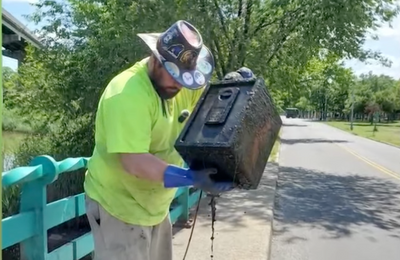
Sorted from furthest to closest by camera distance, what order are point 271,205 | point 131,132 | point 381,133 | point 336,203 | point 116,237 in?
point 381,133 → point 336,203 → point 271,205 → point 116,237 → point 131,132

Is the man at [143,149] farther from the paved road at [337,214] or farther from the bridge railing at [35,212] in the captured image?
the paved road at [337,214]

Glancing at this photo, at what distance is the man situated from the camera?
7.18 ft

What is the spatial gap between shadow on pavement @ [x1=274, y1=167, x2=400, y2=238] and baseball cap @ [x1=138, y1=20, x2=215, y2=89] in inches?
183

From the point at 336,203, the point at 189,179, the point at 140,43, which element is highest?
the point at 140,43

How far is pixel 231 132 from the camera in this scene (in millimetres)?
2248

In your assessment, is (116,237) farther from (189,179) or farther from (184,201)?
(184,201)

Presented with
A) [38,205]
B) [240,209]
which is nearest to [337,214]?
[240,209]

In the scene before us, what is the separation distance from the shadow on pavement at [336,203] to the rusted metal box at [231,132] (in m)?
4.44

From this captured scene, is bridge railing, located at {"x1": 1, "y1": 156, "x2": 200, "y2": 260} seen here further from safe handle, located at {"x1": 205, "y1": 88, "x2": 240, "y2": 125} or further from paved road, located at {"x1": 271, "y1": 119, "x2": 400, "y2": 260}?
paved road, located at {"x1": 271, "y1": 119, "x2": 400, "y2": 260}

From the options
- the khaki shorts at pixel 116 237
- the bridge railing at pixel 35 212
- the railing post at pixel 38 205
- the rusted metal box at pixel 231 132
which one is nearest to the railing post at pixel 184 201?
the bridge railing at pixel 35 212

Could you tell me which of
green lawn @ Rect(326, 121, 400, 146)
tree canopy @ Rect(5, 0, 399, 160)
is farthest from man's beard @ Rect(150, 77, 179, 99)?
green lawn @ Rect(326, 121, 400, 146)

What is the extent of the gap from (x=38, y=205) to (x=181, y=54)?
118 centimetres

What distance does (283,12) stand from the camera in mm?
12930

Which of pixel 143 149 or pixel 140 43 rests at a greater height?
pixel 140 43
